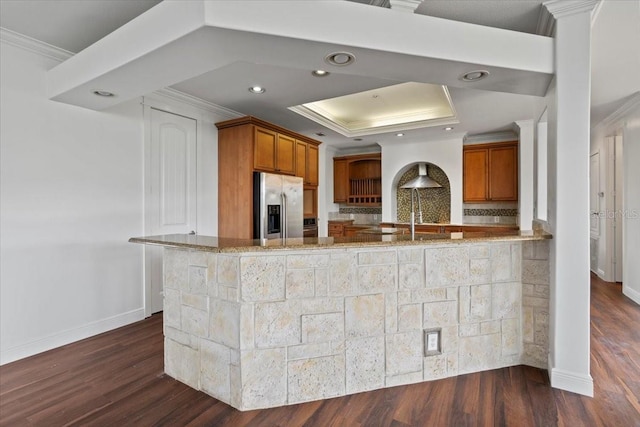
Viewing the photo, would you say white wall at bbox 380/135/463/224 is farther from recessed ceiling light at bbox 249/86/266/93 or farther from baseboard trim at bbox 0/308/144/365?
baseboard trim at bbox 0/308/144/365

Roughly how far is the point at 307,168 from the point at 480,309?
10.8 ft

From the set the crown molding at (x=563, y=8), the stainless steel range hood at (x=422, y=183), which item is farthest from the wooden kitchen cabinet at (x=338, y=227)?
the crown molding at (x=563, y=8)

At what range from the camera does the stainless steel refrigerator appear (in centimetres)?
405

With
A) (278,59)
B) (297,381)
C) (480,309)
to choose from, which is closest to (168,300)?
(297,381)

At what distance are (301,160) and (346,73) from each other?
261 cm

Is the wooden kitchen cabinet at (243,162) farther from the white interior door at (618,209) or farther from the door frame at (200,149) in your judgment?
the white interior door at (618,209)

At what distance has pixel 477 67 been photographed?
220 centimetres

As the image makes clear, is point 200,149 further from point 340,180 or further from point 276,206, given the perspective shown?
point 340,180

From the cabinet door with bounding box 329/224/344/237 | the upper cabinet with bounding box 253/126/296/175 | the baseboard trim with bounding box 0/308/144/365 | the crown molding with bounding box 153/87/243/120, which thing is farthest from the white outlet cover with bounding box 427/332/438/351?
the cabinet door with bounding box 329/224/344/237

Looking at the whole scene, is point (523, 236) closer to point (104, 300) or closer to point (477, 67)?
point (477, 67)

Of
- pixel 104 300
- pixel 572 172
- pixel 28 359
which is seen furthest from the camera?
pixel 104 300

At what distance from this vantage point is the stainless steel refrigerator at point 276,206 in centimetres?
405

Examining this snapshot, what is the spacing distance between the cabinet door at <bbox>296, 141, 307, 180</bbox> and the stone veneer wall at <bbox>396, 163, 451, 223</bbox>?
7.97ft

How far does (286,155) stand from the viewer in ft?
14.9
